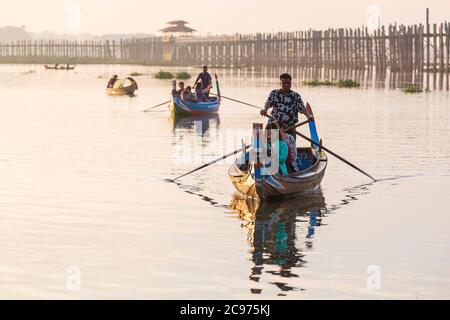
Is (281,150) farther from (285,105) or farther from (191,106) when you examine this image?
(191,106)

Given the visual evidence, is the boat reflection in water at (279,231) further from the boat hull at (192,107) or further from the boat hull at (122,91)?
the boat hull at (122,91)

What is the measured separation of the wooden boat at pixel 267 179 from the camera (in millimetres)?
16844

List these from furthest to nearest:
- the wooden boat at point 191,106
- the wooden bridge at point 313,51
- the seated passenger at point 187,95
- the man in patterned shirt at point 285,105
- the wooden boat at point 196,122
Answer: the wooden bridge at point 313,51 < the seated passenger at point 187,95 < the wooden boat at point 191,106 < the wooden boat at point 196,122 < the man in patterned shirt at point 285,105

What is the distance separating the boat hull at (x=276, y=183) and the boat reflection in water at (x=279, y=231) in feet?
0.51

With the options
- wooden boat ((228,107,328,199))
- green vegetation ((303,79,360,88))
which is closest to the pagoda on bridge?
green vegetation ((303,79,360,88))

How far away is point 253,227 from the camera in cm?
1545

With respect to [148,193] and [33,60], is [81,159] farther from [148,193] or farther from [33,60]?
[33,60]

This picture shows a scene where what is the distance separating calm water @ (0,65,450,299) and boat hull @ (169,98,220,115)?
21.6 ft

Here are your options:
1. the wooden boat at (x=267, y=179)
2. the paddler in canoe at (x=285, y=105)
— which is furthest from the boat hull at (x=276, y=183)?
the paddler in canoe at (x=285, y=105)

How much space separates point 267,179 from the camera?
1689 centimetres

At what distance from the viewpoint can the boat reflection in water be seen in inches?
496

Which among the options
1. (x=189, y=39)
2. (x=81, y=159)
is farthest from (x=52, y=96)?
(x=189, y=39)

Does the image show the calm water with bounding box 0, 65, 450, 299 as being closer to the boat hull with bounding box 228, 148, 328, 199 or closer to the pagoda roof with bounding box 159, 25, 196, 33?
the boat hull with bounding box 228, 148, 328, 199

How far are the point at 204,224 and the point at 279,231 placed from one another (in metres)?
1.17
